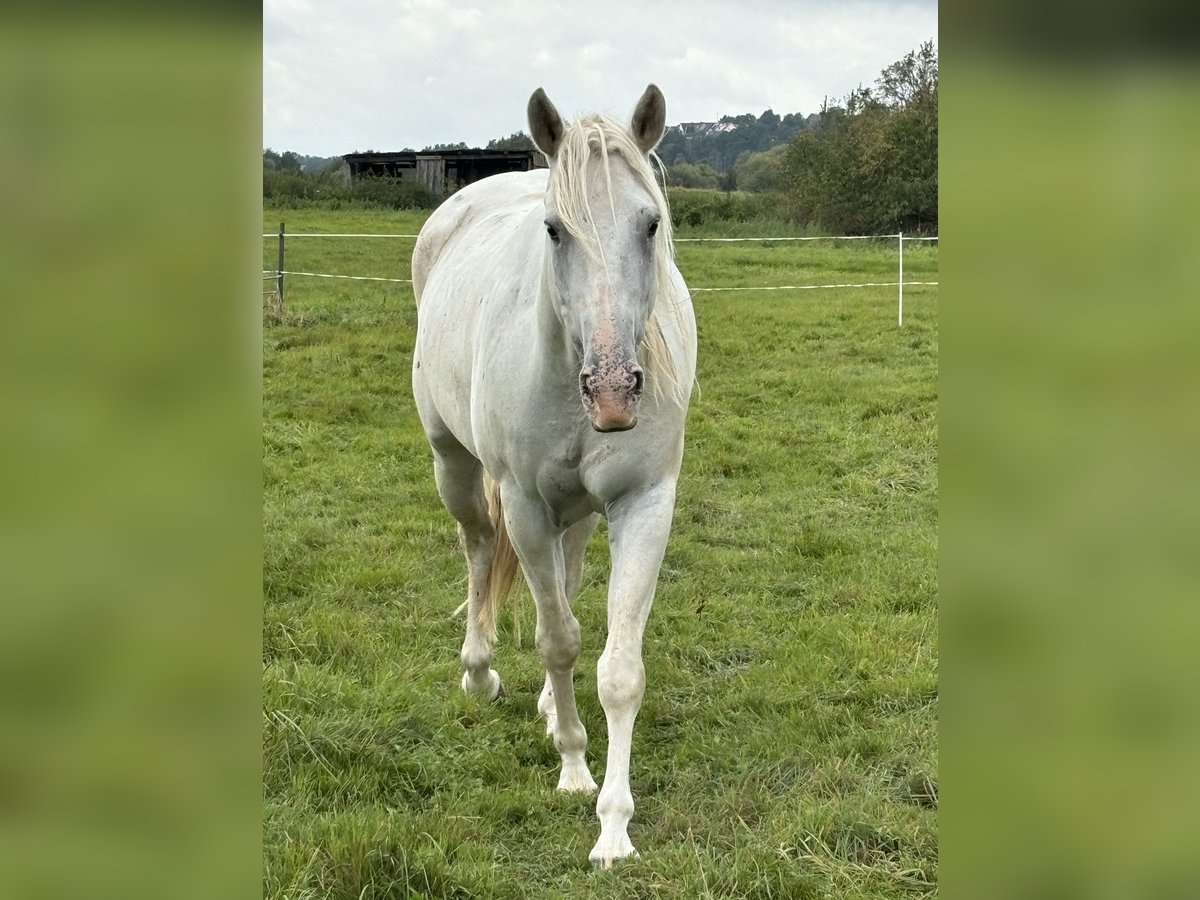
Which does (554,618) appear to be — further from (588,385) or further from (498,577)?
(588,385)

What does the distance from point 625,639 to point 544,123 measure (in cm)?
161

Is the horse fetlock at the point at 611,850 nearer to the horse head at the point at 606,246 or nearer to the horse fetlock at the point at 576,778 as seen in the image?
the horse fetlock at the point at 576,778

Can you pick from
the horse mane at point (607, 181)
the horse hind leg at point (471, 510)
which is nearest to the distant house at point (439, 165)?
the horse hind leg at point (471, 510)

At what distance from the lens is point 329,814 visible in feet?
9.59

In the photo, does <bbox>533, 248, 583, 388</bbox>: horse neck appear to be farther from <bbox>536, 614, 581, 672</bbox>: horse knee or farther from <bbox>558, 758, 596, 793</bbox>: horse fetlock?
<bbox>558, 758, 596, 793</bbox>: horse fetlock

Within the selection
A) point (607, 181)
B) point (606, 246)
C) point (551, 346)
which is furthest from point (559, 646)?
point (607, 181)

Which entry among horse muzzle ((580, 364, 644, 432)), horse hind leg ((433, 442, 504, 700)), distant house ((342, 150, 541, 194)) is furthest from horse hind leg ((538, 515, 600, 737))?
distant house ((342, 150, 541, 194))

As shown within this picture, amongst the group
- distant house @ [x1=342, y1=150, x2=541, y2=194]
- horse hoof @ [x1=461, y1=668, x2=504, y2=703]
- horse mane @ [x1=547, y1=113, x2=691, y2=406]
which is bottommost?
horse hoof @ [x1=461, y1=668, x2=504, y2=703]

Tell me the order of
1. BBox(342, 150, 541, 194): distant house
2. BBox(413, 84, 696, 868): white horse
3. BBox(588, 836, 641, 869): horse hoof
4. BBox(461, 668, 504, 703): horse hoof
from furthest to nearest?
BBox(342, 150, 541, 194): distant house, BBox(461, 668, 504, 703): horse hoof, BBox(588, 836, 641, 869): horse hoof, BBox(413, 84, 696, 868): white horse

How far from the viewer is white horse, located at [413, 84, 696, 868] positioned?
258 centimetres

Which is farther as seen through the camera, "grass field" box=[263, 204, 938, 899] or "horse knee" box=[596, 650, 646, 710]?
"horse knee" box=[596, 650, 646, 710]

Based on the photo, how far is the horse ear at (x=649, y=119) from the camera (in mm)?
2857

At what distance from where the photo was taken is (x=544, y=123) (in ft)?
9.56
